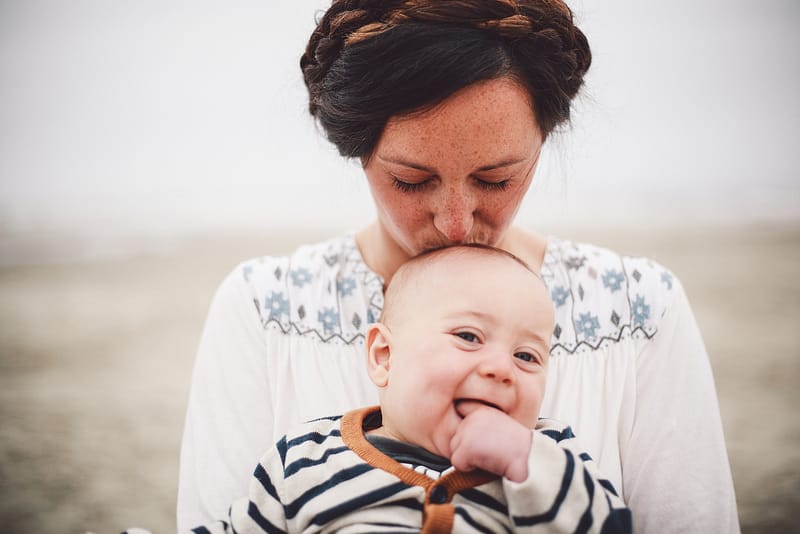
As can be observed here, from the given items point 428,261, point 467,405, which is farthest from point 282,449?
point 428,261

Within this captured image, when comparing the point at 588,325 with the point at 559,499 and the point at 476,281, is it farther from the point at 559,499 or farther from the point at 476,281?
the point at 559,499

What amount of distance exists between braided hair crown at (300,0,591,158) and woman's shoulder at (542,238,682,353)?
44 cm

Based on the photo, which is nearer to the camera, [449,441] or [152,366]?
[449,441]

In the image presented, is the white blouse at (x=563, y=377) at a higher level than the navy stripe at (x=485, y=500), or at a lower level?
higher

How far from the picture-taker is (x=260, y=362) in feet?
5.73

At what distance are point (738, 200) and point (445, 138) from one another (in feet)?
23.3

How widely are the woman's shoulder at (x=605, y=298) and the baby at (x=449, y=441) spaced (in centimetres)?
29

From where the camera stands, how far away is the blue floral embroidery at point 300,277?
183 cm

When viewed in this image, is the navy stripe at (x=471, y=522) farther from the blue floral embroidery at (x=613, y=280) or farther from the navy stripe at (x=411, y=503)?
the blue floral embroidery at (x=613, y=280)

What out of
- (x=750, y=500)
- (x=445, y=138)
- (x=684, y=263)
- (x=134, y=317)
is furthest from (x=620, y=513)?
(x=684, y=263)

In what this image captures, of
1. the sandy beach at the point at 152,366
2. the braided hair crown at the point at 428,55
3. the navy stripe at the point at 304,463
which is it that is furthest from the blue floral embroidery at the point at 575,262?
the sandy beach at the point at 152,366

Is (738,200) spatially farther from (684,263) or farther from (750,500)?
(750,500)

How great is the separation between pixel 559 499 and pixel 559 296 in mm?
721

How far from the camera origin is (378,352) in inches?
60.2
